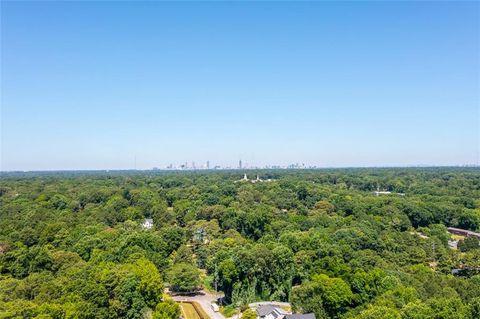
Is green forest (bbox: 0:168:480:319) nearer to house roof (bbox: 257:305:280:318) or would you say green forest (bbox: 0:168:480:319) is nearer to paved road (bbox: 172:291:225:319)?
paved road (bbox: 172:291:225:319)

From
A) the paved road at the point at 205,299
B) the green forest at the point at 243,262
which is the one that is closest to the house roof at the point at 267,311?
the green forest at the point at 243,262

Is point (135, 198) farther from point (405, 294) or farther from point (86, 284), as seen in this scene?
point (405, 294)

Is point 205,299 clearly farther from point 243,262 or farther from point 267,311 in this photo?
point 267,311

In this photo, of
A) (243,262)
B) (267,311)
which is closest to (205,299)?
(243,262)

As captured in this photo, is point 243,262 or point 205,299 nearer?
point 243,262

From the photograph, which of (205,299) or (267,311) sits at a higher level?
(267,311)

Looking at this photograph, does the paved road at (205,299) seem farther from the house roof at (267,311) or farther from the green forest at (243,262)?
the house roof at (267,311)
